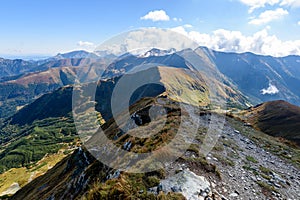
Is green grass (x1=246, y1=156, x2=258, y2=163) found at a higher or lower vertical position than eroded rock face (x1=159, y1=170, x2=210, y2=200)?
lower

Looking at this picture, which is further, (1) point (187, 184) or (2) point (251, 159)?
(2) point (251, 159)

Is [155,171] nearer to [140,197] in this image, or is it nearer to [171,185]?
[171,185]

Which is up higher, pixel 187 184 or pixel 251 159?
pixel 187 184

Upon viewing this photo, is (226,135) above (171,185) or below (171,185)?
below

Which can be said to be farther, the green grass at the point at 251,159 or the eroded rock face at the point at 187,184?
Answer: the green grass at the point at 251,159

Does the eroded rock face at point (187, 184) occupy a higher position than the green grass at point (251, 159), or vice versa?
the eroded rock face at point (187, 184)

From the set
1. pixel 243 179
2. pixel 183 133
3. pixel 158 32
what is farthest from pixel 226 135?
pixel 158 32

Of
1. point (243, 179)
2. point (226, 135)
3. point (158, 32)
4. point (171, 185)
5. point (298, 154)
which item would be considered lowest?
point (298, 154)

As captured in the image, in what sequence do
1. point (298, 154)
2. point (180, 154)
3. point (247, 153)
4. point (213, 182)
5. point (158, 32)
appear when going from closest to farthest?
1. point (213, 182)
2. point (180, 154)
3. point (247, 153)
4. point (298, 154)
5. point (158, 32)
